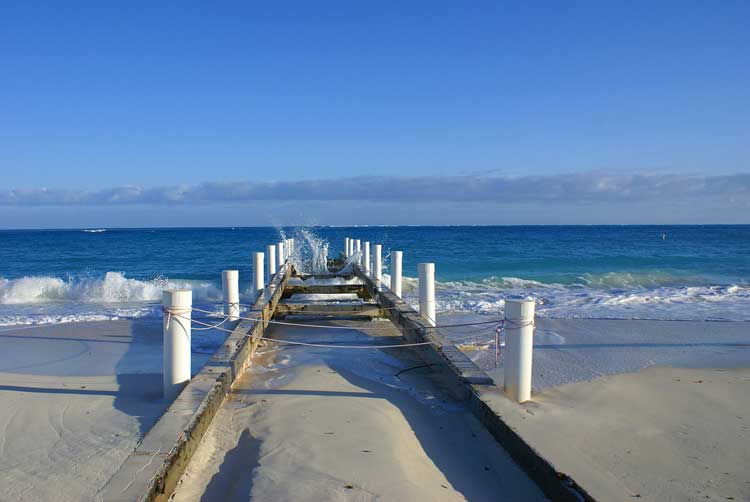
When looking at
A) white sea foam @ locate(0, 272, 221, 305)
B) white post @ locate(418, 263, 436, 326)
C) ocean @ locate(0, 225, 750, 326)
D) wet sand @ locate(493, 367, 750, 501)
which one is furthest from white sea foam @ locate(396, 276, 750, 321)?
white sea foam @ locate(0, 272, 221, 305)

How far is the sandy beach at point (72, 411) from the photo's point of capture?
379 centimetres

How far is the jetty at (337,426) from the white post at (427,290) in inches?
3.4

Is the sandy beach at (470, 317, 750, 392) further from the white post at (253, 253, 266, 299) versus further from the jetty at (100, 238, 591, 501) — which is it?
the white post at (253, 253, 266, 299)

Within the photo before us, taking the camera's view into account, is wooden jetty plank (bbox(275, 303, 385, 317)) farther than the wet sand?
Yes

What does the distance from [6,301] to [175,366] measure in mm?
15341

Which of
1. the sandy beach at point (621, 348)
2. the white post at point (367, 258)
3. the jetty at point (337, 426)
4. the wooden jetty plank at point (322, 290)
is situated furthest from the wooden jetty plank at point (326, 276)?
the jetty at point (337, 426)

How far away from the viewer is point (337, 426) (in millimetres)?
4625

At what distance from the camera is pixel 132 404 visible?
5297 mm

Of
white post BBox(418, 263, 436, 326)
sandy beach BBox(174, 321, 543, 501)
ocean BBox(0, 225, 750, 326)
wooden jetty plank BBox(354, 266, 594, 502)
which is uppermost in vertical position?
white post BBox(418, 263, 436, 326)

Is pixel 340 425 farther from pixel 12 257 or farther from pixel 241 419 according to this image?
pixel 12 257

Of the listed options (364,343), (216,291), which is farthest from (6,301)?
(364,343)

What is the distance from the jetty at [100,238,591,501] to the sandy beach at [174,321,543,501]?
1 centimetres

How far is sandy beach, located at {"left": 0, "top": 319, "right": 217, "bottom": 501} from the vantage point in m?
3.79

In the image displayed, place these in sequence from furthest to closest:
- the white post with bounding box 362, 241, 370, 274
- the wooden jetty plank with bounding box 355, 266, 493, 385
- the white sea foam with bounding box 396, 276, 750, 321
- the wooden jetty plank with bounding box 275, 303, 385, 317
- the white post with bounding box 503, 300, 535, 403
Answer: the white post with bounding box 362, 241, 370, 274
the white sea foam with bounding box 396, 276, 750, 321
the wooden jetty plank with bounding box 275, 303, 385, 317
the wooden jetty plank with bounding box 355, 266, 493, 385
the white post with bounding box 503, 300, 535, 403
